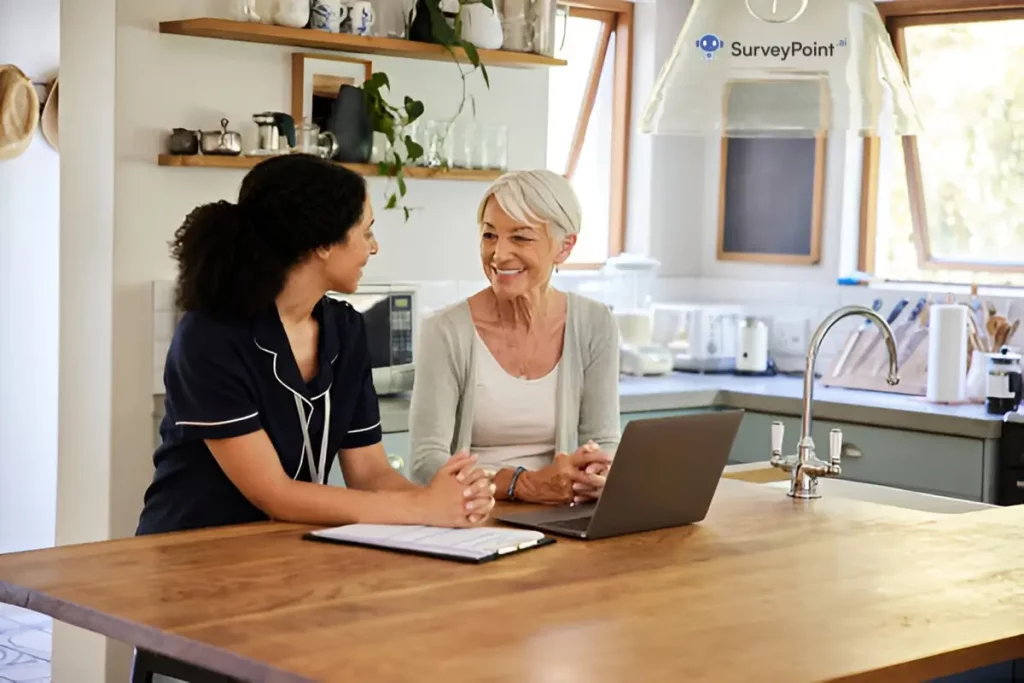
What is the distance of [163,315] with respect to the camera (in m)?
4.17

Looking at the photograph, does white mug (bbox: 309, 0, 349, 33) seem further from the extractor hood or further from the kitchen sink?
the kitchen sink

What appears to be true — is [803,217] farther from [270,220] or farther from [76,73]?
[270,220]

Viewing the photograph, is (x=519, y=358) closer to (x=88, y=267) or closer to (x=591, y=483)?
(x=591, y=483)

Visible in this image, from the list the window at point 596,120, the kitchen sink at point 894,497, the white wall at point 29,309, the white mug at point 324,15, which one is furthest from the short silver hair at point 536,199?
the white wall at point 29,309

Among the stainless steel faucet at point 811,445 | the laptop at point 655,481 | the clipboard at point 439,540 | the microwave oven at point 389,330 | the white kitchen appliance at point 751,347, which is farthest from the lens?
the white kitchen appliance at point 751,347

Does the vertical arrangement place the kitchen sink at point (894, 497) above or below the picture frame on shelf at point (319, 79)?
below

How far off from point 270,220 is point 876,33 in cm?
160

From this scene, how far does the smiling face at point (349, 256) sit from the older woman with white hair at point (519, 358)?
1.29ft

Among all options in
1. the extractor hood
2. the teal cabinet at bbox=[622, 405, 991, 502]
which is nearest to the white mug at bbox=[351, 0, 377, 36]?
the extractor hood

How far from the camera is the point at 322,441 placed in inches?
115

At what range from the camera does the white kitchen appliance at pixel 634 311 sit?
555 centimetres

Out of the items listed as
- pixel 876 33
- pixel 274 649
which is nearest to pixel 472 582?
pixel 274 649

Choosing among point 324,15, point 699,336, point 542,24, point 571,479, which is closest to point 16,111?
point 324,15

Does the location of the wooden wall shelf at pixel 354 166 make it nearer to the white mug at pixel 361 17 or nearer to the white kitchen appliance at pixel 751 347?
the white mug at pixel 361 17
